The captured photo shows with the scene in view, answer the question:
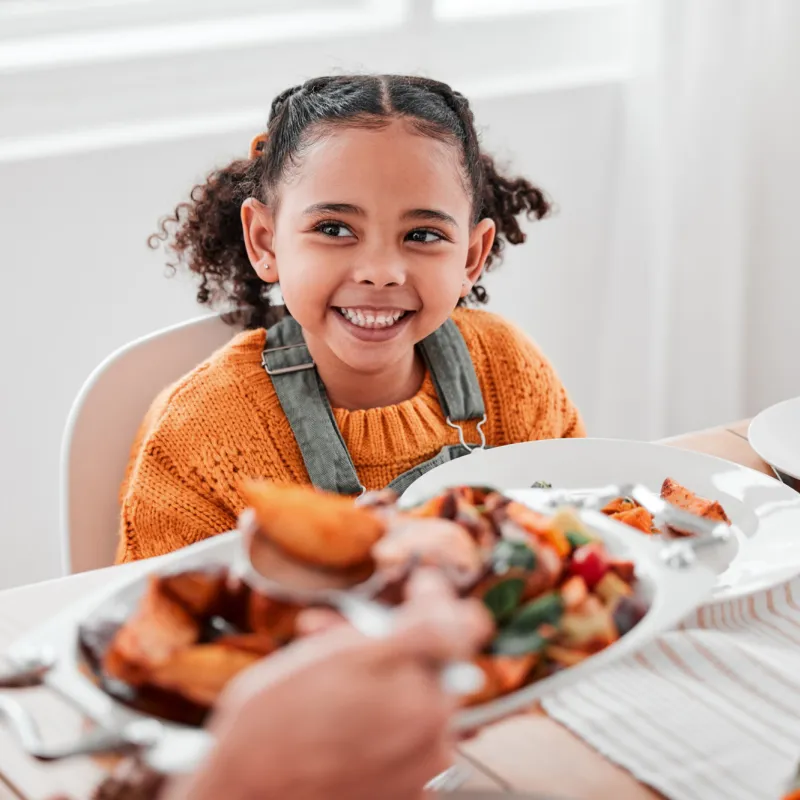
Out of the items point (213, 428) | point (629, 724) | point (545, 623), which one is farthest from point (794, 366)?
point (545, 623)

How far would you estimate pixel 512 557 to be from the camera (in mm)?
548

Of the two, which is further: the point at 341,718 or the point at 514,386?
the point at 514,386

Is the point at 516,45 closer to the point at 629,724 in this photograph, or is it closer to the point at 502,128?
the point at 502,128

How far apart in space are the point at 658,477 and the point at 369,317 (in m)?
0.35

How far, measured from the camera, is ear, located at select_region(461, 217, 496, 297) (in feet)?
4.32

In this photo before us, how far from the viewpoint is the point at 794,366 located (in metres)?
2.35

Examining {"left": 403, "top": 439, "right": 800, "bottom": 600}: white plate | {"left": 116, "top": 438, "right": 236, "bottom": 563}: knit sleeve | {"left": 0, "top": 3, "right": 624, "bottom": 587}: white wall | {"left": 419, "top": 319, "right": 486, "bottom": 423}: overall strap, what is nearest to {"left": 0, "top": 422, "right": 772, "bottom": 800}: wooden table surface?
{"left": 403, "top": 439, "right": 800, "bottom": 600}: white plate

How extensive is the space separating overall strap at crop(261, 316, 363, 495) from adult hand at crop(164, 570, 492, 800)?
2.42ft

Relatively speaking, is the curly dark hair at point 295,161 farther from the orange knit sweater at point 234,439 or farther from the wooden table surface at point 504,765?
the wooden table surface at point 504,765

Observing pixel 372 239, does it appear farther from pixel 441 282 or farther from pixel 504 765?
pixel 504 765

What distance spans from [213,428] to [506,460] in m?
0.34

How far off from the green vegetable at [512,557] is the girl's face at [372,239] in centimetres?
62

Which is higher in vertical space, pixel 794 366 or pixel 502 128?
pixel 502 128

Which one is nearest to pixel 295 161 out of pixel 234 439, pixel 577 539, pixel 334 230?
pixel 334 230
